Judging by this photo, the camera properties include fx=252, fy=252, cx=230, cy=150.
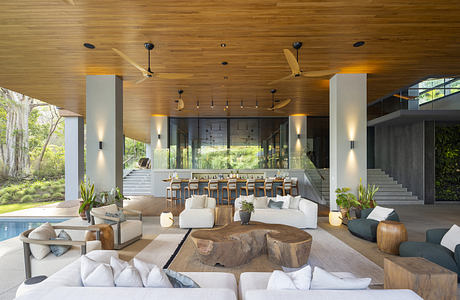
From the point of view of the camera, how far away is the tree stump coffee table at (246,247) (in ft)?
12.3

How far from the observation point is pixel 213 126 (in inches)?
550

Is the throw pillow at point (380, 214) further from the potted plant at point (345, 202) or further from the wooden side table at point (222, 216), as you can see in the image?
the wooden side table at point (222, 216)

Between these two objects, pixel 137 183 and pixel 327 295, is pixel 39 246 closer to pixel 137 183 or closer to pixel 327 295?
pixel 327 295

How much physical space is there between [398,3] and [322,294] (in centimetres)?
432

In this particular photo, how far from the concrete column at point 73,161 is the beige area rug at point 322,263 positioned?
8.97 meters

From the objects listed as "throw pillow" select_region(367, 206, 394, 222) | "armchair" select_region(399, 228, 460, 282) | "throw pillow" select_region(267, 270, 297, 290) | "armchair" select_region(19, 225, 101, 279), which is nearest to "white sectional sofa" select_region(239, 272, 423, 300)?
"throw pillow" select_region(267, 270, 297, 290)

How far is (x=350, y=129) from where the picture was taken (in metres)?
6.96

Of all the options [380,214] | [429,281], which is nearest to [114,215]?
[429,281]

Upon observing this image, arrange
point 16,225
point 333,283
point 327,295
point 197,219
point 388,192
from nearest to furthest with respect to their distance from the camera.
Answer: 1. point 327,295
2. point 333,283
3. point 197,219
4. point 16,225
5. point 388,192

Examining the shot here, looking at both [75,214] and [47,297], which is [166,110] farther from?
[47,297]

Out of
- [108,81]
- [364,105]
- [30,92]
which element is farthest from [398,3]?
[30,92]

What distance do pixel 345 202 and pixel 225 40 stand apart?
490cm

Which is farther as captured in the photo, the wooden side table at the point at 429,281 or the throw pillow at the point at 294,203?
the throw pillow at the point at 294,203

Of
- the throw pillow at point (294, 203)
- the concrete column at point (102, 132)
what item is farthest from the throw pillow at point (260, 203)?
the concrete column at point (102, 132)
